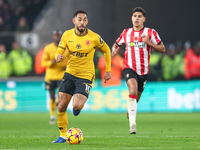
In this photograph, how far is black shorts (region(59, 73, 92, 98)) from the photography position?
7.13 metres

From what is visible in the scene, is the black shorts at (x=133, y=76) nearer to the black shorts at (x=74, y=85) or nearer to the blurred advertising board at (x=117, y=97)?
the black shorts at (x=74, y=85)

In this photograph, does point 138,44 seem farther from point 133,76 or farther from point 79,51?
point 79,51

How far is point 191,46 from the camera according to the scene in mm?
16062

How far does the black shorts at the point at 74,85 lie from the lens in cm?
713

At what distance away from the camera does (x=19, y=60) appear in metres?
16.0

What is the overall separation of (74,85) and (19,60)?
916 centimetres

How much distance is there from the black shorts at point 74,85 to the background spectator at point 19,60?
9.09 meters

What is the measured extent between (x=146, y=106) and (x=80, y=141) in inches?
372

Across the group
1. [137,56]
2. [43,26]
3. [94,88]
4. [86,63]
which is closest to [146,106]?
[94,88]

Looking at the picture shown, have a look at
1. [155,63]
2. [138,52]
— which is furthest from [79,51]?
[155,63]

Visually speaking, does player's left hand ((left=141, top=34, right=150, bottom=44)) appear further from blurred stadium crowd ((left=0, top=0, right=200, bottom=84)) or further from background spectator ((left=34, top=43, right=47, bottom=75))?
background spectator ((left=34, top=43, right=47, bottom=75))

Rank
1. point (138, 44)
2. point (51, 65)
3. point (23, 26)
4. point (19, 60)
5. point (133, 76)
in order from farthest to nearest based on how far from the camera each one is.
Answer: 1. point (23, 26)
2. point (19, 60)
3. point (51, 65)
4. point (138, 44)
5. point (133, 76)

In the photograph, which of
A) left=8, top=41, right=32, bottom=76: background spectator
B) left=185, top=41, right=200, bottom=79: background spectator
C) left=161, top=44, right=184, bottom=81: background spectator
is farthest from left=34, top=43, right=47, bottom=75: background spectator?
left=185, top=41, right=200, bottom=79: background spectator

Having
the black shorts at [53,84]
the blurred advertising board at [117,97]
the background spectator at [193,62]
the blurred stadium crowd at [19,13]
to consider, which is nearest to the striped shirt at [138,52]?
the black shorts at [53,84]
